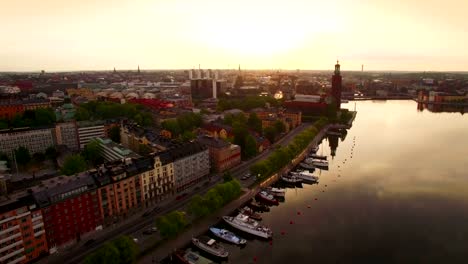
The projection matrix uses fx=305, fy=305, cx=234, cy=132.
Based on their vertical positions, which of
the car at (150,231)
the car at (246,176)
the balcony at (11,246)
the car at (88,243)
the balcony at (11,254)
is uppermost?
the balcony at (11,246)

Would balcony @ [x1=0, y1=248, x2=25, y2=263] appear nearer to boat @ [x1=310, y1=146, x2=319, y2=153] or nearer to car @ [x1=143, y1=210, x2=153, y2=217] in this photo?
car @ [x1=143, y1=210, x2=153, y2=217]

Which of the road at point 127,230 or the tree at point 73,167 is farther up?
the tree at point 73,167

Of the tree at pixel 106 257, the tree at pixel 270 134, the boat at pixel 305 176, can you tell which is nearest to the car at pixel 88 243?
the tree at pixel 106 257

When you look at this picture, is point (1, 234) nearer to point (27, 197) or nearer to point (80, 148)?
point (27, 197)

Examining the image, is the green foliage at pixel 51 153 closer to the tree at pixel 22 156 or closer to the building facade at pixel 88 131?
the tree at pixel 22 156

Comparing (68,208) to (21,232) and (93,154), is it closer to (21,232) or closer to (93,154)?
(21,232)

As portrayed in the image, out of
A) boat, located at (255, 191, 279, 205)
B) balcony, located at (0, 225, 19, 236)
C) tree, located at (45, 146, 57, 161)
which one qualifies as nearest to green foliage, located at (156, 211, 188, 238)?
balcony, located at (0, 225, 19, 236)

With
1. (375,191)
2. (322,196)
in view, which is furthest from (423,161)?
(322,196)
